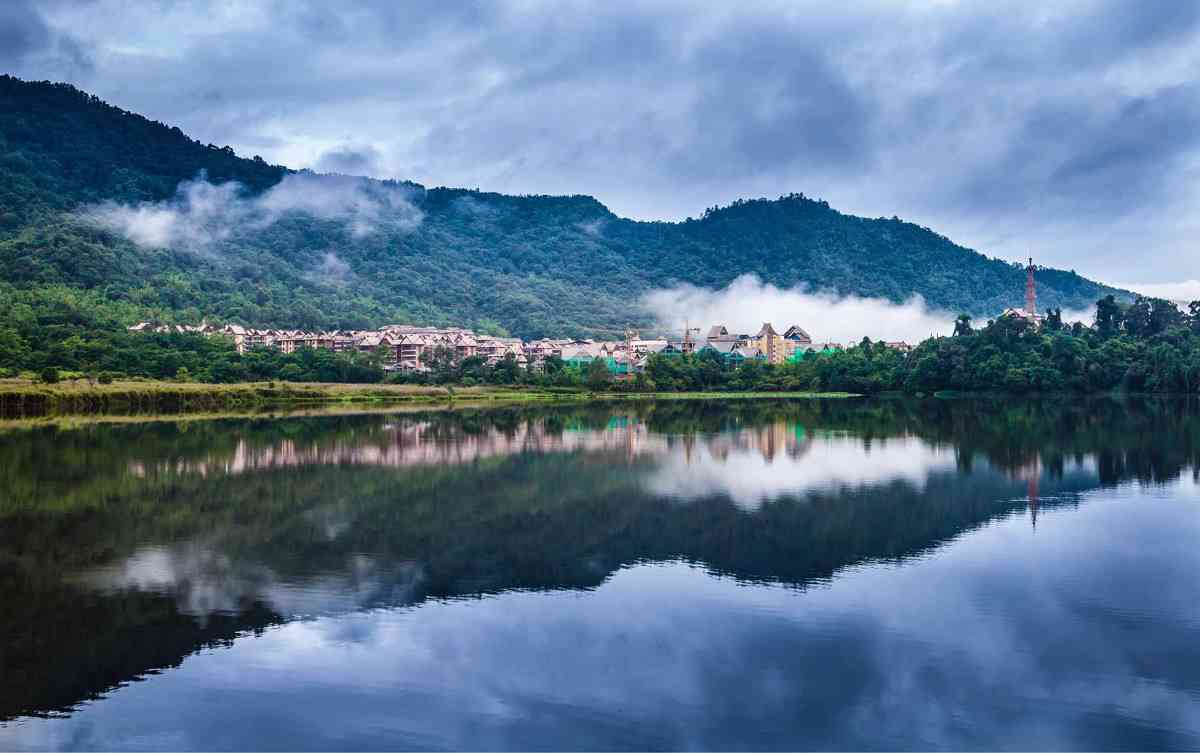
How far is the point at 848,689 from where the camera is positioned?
25.8 feet

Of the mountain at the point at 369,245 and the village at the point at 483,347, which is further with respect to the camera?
the mountain at the point at 369,245

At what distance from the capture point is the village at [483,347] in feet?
247

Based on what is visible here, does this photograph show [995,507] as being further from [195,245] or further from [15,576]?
[195,245]

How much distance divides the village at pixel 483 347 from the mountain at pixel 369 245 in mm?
7968

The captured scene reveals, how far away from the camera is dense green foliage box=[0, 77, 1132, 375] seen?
92688 millimetres

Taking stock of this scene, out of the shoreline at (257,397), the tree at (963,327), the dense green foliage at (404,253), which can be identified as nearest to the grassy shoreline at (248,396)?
the shoreline at (257,397)

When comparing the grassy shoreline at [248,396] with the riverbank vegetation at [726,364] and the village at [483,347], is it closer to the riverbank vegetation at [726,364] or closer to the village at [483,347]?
the riverbank vegetation at [726,364]

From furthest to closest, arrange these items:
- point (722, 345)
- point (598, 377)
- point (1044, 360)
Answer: point (722, 345) → point (598, 377) → point (1044, 360)

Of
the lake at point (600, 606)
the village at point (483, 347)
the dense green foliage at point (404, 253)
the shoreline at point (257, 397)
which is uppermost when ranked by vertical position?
the dense green foliage at point (404, 253)

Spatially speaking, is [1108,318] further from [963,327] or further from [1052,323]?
[963,327]

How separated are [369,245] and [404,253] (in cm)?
554

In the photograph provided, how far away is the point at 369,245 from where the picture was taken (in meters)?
144

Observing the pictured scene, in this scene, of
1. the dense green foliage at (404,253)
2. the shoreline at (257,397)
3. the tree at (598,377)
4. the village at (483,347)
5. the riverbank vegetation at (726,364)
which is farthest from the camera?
the dense green foliage at (404,253)

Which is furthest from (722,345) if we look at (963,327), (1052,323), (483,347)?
(1052,323)
